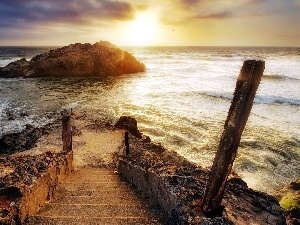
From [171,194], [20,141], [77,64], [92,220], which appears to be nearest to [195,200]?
[171,194]

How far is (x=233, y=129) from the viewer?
326 cm

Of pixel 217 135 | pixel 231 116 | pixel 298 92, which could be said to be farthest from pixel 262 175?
pixel 298 92

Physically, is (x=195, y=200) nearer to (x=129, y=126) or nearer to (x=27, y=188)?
(x=27, y=188)

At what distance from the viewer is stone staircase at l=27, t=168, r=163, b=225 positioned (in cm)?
436

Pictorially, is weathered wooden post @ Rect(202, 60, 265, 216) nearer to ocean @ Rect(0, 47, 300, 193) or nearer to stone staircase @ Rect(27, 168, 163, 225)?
stone staircase @ Rect(27, 168, 163, 225)

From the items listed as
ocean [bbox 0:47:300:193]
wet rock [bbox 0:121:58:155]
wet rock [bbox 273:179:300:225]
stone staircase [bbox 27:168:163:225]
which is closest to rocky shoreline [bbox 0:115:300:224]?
stone staircase [bbox 27:168:163:225]

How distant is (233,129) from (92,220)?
8.66 ft

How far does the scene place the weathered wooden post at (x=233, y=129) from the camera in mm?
3016

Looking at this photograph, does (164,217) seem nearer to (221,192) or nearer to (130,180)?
(221,192)

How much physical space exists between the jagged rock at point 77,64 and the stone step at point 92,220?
3971 centimetres

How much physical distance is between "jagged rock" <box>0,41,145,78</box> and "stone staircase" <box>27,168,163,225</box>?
123 feet

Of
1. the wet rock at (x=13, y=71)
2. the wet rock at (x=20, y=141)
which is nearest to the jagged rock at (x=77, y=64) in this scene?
the wet rock at (x=13, y=71)

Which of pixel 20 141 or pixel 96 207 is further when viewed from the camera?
pixel 20 141

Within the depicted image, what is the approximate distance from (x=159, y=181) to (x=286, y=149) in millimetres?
10496
